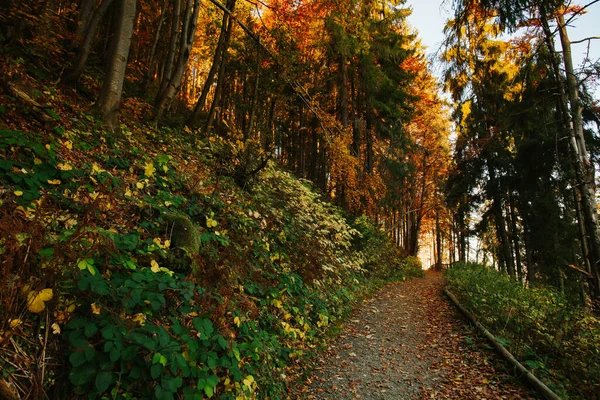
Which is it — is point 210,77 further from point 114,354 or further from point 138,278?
point 114,354

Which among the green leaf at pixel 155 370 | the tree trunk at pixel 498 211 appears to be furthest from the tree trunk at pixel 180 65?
the tree trunk at pixel 498 211

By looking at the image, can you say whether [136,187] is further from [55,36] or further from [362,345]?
[55,36]

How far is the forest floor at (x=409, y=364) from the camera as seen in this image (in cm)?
413

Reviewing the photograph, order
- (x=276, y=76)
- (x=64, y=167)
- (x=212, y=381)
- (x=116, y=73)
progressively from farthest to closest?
1. (x=276, y=76)
2. (x=116, y=73)
3. (x=64, y=167)
4. (x=212, y=381)

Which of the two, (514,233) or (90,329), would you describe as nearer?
(90,329)

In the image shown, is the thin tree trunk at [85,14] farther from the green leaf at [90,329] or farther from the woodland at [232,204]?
the green leaf at [90,329]

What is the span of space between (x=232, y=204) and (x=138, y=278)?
2.99 metres

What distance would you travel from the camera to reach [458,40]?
7066 millimetres

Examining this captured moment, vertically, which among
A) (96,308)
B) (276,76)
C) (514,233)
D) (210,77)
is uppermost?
(276,76)

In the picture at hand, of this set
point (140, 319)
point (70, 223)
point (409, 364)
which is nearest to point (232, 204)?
point (70, 223)

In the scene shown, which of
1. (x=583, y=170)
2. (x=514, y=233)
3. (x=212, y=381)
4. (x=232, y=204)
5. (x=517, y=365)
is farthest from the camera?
(x=514, y=233)

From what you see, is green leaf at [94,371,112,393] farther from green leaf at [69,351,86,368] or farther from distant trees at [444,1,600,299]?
distant trees at [444,1,600,299]

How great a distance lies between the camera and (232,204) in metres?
5.46

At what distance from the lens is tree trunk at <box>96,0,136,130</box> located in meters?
5.18
